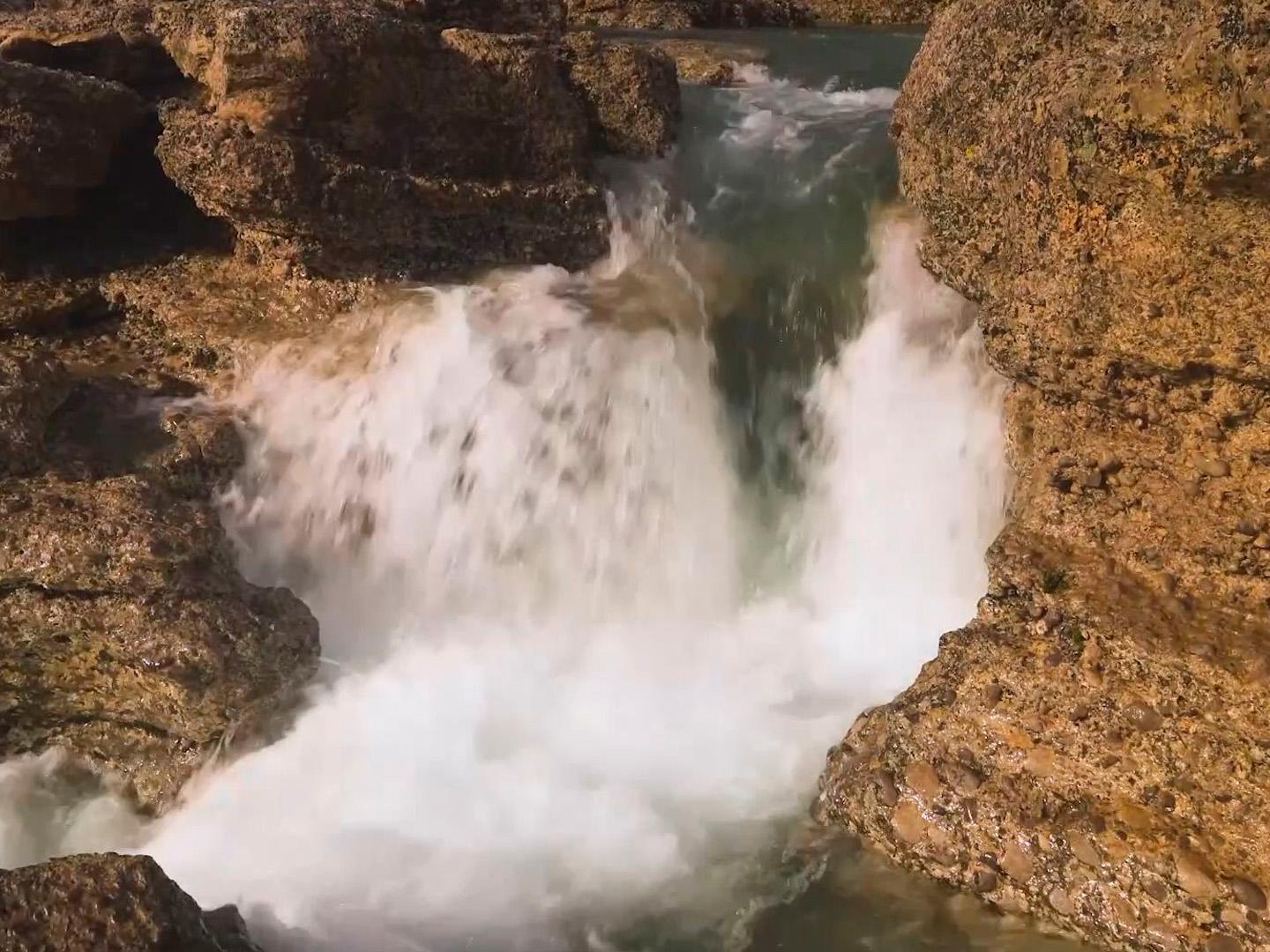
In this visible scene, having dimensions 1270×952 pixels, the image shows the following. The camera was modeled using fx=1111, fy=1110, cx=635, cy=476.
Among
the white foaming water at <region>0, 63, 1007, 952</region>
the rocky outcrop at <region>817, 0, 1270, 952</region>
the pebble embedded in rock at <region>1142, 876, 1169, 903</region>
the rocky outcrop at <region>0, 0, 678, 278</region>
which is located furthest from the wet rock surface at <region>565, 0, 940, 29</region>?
the pebble embedded in rock at <region>1142, 876, 1169, 903</region>

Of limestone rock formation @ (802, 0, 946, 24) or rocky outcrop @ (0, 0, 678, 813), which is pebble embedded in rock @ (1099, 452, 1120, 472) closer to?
rocky outcrop @ (0, 0, 678, 813)

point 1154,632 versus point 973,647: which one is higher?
→ point 1154,632

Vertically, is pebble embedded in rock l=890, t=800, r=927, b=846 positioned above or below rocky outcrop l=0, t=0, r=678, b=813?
below

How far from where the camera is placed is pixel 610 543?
20.7 ft

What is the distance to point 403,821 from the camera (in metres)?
4.91

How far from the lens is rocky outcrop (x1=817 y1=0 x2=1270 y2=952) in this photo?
3920mm

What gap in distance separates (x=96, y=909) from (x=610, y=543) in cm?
355

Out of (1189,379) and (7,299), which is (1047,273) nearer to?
(1189,379)

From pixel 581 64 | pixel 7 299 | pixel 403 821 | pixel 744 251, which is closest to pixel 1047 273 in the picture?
pixel 744 251

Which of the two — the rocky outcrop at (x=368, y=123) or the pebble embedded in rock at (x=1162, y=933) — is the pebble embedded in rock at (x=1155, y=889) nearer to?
the pebble embedded in rock at (x=1162, y=933)

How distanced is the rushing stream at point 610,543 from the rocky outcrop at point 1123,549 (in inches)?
30.4

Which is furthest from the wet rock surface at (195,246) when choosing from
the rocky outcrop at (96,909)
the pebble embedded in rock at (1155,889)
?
the pebble embedded in rock at (1155,889)

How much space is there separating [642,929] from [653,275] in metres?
4.20

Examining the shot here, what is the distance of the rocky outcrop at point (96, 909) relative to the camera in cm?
310
